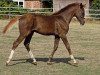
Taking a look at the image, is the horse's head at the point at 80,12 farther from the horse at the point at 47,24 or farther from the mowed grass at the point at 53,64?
the mowed grass at the point at 53,64

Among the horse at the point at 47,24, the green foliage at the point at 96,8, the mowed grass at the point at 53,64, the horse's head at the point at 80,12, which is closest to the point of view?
the mowed grass at the point at 53,64

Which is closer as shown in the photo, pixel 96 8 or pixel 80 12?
pixel 80 12

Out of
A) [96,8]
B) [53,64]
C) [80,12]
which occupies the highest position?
[80,12]

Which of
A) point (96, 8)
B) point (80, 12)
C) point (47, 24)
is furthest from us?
point (96, 8)

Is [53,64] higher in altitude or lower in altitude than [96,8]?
higher

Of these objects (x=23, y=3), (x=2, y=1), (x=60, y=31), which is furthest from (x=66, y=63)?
(x=23, y=3)

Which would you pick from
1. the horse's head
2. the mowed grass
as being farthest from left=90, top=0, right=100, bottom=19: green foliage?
the horse's head

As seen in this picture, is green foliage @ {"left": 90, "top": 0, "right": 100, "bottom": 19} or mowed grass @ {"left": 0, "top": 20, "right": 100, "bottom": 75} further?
green foliage @ {"left": 90, "top": 0, "right": 100, "bottom": 19}

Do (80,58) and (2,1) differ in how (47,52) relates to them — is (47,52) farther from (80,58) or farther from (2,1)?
(2,1)

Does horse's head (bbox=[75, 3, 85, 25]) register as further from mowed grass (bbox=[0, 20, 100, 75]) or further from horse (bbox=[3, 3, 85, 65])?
mowed grass (bbox=[0, 20, 100, 75])

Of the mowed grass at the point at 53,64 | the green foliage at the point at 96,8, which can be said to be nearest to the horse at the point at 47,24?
the mowed grass at the point at 53,64

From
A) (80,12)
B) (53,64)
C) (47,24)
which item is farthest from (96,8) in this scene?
(47,24)

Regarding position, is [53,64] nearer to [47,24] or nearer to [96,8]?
[47,24]

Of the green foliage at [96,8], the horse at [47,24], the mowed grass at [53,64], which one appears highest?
the horse at [47,24]
